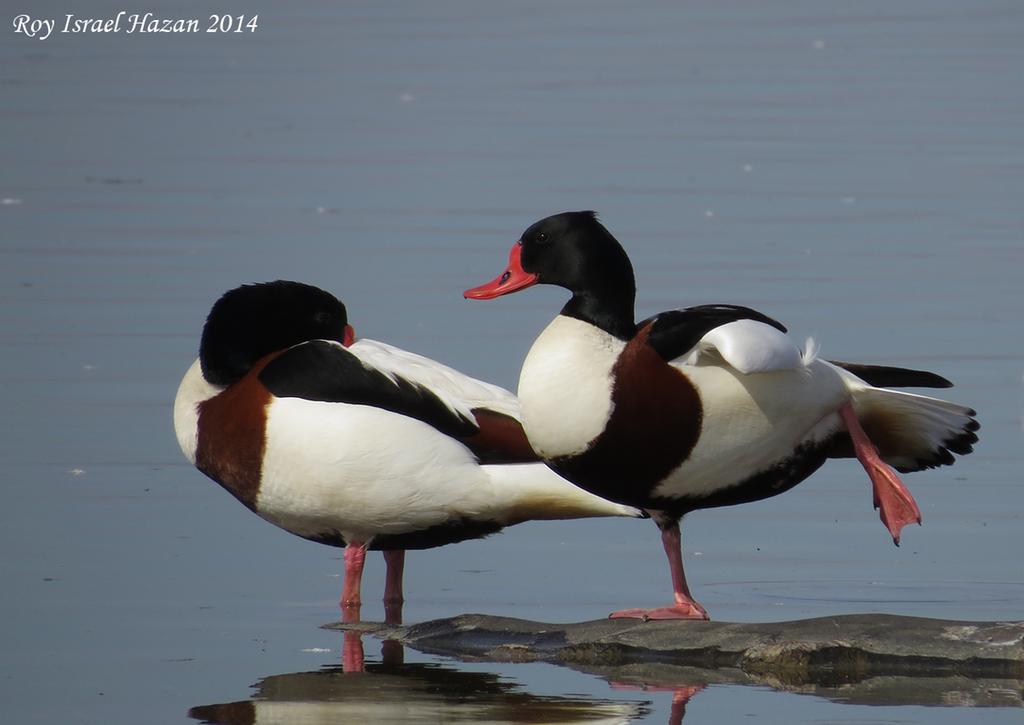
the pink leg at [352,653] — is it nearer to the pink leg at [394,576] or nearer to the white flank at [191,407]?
the pink leg at [394,576]

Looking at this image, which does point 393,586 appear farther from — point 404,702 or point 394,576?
point 404,702

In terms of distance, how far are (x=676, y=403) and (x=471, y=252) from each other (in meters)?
5.82

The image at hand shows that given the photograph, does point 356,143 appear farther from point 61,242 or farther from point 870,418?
point 870,418

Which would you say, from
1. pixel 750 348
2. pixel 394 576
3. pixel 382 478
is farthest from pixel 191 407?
pixel 750 348

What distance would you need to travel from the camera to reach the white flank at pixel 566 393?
20.4ft

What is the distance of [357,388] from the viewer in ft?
22.6

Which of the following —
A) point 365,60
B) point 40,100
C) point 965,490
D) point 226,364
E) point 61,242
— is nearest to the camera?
point 226,364

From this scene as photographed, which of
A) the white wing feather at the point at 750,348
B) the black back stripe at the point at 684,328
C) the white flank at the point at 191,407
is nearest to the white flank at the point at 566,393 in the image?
the black back stripe at the point at 684,328

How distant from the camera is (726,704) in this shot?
18.0ft

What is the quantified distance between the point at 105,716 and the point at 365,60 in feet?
49.8

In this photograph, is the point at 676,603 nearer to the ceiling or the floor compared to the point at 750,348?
nearer to the floor

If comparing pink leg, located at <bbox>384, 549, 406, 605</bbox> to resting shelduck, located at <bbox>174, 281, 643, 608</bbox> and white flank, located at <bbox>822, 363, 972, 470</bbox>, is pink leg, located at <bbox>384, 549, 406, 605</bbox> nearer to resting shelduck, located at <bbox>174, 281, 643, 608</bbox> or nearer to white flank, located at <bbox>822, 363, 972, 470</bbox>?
resting shelduck, located at <bbox>174, 281, 643, 608</bbox>

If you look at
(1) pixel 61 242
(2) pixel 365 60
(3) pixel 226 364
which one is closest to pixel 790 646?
(3) pixel 226 364

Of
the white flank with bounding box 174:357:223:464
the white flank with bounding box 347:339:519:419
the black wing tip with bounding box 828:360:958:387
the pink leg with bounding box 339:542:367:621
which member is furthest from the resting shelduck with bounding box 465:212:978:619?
the white flank with bounding box 174:357:223:464
